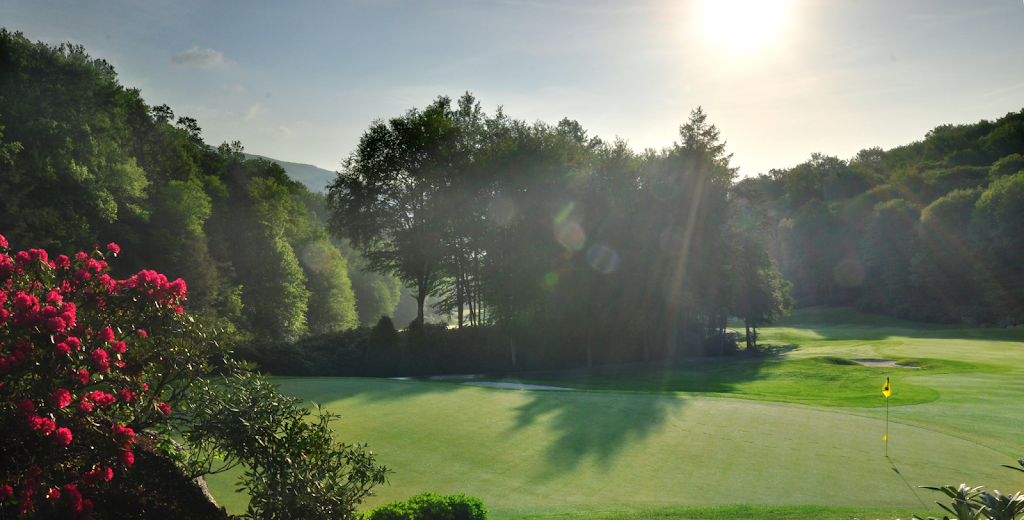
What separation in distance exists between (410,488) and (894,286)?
2592 inches

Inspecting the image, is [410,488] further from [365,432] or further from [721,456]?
[721,456]

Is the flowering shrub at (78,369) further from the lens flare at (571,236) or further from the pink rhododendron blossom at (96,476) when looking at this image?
the lens flare at (571,236)

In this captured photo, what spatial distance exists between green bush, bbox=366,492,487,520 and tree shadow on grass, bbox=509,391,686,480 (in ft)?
10.2

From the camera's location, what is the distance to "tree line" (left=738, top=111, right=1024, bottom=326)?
49.7 m

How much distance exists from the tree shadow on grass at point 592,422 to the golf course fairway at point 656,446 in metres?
0.04

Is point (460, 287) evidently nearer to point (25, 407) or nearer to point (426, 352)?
point (426, 352)

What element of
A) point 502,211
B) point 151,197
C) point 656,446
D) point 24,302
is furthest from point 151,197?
point 24,302

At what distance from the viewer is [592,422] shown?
12078 millimetres

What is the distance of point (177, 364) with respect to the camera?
16.8 feet

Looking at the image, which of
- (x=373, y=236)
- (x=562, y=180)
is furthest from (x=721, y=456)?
(x=373, y=236)

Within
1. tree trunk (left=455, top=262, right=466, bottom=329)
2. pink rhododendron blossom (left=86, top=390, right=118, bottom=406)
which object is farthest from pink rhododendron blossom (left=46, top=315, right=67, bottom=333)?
tree trunk (left=455, top=262, right=466, bottom=329)

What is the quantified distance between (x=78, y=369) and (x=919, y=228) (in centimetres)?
6768

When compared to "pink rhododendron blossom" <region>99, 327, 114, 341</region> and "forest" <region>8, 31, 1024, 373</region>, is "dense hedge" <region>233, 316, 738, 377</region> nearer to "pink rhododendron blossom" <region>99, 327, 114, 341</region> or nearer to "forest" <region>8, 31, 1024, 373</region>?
"forest" <region>8, 31, 1024, 373</region>

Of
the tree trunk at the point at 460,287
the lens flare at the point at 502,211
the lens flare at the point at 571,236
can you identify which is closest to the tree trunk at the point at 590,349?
the lens flare at the point at 571,236
